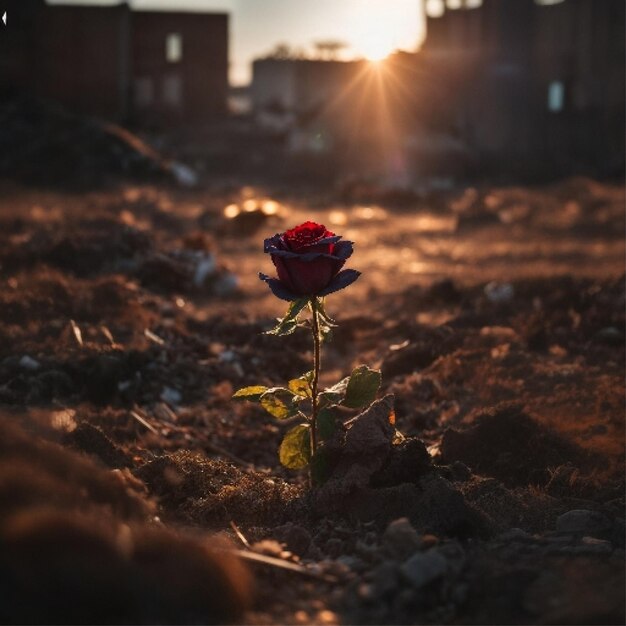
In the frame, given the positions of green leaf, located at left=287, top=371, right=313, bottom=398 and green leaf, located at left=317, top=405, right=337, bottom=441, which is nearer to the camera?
green leaf, located at left=317, top=405, right=337, bottom=441

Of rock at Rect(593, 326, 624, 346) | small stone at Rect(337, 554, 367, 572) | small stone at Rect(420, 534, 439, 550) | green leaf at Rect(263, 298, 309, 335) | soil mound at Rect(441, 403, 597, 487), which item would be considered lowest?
soil mound at Rect(441, 403, 597, 487)

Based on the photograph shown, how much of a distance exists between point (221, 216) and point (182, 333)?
10.4 meters

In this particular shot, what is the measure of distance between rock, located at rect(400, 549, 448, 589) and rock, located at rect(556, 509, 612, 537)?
0.99 metres

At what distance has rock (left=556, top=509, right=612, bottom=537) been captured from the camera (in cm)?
404

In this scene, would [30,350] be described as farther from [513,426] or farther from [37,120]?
[37,120]

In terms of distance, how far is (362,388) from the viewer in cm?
437

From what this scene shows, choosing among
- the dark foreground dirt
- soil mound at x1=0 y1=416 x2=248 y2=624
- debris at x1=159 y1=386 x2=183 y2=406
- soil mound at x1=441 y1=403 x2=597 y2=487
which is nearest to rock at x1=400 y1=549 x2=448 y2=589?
the dark foreground dirt

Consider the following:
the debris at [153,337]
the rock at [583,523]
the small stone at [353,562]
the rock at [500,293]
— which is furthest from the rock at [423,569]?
the rock at [500,293]

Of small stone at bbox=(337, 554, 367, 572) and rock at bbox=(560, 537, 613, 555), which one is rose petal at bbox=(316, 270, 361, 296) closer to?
small stone at bbox=(337, 554, 367, 572)

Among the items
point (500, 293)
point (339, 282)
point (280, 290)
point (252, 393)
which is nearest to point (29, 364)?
point (252, 393)

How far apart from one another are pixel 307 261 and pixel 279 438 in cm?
261

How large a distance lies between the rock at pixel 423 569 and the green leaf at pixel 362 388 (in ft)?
3.86

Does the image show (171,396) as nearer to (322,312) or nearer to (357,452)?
(357,452)

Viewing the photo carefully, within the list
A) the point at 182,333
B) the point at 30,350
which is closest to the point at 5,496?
the point at 30,350
